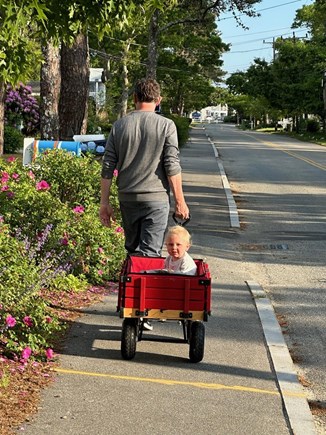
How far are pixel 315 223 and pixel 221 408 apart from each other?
1099cm

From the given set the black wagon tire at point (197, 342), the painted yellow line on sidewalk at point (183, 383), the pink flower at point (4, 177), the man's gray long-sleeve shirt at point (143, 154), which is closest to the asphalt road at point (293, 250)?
the painted yellow line on sidewalk at point (183, 383)

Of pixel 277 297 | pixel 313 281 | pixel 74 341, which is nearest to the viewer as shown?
pixel 74 341

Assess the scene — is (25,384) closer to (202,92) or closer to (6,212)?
(6,212)

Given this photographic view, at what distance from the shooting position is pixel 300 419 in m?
5.15

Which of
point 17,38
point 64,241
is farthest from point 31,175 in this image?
point 17,38

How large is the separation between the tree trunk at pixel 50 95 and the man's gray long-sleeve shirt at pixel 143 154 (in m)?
13.0

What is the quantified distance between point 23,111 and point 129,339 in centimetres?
3285

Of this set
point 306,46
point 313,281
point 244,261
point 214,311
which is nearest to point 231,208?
point 244,261

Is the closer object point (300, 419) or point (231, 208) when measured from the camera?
point (300, 419)

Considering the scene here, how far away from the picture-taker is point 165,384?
5750 mm

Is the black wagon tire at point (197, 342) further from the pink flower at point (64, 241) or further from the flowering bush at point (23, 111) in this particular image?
the flowering bush at point (23, 111)

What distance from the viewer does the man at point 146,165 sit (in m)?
6.62

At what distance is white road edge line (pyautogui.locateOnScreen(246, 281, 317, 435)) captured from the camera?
5.10 m

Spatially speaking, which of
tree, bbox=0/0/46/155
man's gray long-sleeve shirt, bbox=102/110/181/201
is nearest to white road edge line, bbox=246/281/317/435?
man's gray long-sleeve shirt, bbox=102/110/181/201
